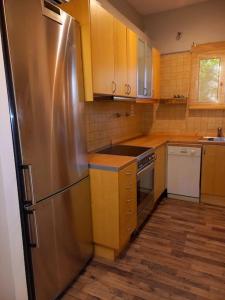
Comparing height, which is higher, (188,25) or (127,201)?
(188,25)

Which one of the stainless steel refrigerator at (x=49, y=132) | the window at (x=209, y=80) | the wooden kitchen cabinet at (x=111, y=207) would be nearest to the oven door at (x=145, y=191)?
the wooden kitchen cabinet at (x=111, y=207)

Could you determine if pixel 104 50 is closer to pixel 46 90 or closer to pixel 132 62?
pixel 132 62

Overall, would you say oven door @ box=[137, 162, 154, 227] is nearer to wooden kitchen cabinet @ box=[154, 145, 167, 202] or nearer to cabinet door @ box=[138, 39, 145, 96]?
wooden kitchen cabinet @ box=[154, 145, 167, 202]

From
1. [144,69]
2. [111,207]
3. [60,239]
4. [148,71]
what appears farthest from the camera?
[148,71]

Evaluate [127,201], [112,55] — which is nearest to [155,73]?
[112,55]

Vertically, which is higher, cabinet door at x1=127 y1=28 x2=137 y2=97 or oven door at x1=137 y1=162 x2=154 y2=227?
cabinet door at x1=127 y1=28 x2=137 y2=97

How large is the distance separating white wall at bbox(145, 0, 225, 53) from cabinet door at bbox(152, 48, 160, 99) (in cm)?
30

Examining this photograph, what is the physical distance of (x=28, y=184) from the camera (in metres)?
1.25

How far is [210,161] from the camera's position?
300cm

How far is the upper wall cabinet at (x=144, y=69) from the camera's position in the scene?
9.26 ft

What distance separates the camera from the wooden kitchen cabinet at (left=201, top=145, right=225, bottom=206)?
2.96m

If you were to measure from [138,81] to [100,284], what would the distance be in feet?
7.22

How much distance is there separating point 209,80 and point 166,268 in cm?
271

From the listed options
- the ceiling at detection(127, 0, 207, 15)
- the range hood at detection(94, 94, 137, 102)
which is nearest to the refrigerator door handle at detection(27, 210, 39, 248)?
the range hood at detection(94, 94, 137, 102)
